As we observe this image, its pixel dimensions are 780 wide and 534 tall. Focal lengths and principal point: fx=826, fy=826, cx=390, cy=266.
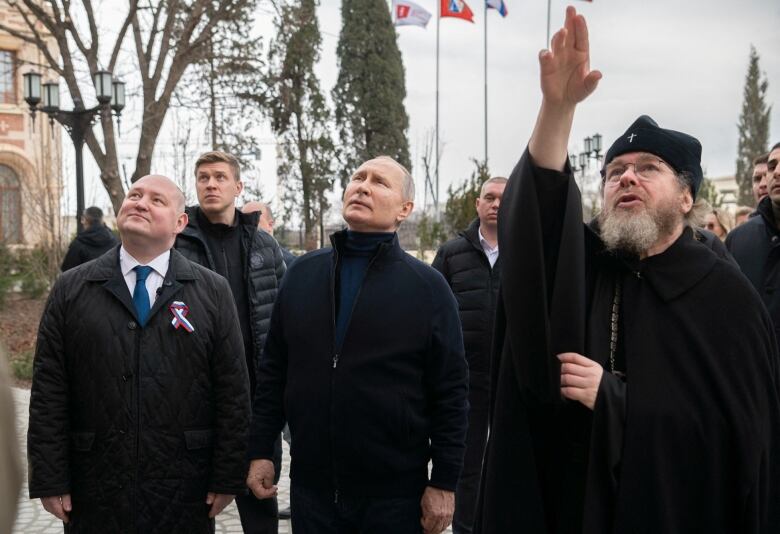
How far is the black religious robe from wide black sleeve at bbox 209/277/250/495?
141 cm

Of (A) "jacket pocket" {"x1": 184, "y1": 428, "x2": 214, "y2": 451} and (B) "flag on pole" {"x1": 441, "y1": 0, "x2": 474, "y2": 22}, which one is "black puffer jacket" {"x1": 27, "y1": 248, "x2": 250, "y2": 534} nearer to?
(A) "jacket pocket" {"x1": 184, "y1": 428, "x2": 214, "y2": 451}

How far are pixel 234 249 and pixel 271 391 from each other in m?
1.63

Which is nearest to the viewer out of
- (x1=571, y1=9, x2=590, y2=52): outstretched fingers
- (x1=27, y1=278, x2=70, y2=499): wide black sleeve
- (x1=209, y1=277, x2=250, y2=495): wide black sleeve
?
(x1=571, y1=9, x2=590, y2=52): outstretched fingers

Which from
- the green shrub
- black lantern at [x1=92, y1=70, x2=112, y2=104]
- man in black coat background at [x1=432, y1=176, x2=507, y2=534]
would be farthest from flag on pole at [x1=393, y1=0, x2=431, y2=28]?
man in black coat background at [x1=432, y1=176, x2=507, y2=534]

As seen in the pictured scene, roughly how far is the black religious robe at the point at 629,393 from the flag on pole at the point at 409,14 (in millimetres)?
30268

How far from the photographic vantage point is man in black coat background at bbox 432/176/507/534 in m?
5.50

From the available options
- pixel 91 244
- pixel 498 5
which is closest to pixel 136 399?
pixel 91 244

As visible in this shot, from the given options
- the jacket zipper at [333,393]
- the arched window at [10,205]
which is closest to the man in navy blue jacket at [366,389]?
the jacket zipper at [333,393]

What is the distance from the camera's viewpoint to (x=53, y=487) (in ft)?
10.8

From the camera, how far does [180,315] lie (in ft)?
11.5

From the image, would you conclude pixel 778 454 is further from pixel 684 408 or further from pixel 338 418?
pixel 338 418

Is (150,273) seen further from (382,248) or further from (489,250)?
(489,250)

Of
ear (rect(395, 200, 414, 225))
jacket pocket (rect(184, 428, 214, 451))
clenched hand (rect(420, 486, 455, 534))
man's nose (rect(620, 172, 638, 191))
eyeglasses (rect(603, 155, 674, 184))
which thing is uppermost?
eyeglasses (rect(603, 155, 674, 184))

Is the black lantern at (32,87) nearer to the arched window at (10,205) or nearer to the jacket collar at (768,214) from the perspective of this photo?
the arched window at (10,205)
